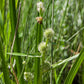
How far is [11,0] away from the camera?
→ 0.52 m

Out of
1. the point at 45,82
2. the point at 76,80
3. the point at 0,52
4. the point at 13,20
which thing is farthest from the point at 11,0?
the point at 76,80

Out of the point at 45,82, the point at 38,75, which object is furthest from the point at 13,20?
the point at 45,82

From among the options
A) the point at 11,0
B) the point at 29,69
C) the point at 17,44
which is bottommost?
the point at 29,69

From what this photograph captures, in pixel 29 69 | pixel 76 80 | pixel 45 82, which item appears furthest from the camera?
pixel 76 80

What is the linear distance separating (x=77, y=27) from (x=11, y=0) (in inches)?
54.6

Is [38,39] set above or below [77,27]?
above

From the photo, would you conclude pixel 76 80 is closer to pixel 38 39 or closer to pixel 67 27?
pixel 67 27

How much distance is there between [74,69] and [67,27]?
1248mm

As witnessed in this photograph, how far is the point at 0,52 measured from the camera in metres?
0.47

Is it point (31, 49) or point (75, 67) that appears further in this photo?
point (31, 49)

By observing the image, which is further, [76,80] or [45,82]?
[76,80]

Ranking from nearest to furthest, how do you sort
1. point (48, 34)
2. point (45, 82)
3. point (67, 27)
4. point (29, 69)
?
point (48, 34)
point (29, 69)
point (45, 82)
point (67, 27)

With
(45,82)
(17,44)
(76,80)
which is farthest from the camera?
(76,80)

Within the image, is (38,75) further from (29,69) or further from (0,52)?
(29,69)
